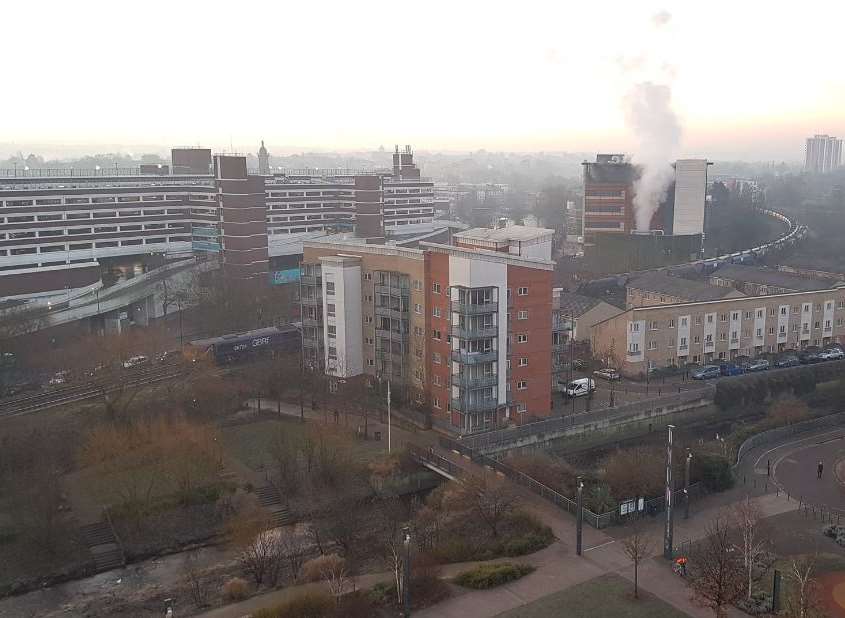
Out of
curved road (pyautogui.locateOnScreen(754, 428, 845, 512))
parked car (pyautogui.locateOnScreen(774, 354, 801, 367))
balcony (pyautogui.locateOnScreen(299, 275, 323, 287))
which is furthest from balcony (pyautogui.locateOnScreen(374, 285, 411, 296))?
parked car (pyautogui.locateOnScreen(774, 354, 801, 367))

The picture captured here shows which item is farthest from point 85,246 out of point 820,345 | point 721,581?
point 721,581

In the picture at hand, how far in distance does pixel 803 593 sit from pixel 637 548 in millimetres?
2860

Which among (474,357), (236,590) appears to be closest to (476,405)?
(474,357)

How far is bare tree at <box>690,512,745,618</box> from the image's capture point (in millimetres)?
13367

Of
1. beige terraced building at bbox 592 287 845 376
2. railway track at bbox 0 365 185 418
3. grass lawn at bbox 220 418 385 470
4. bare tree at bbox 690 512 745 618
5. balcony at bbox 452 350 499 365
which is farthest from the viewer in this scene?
beige terraced building at bbox 592 287 845 376

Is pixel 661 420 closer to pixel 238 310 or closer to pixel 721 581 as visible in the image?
pixel 721 581

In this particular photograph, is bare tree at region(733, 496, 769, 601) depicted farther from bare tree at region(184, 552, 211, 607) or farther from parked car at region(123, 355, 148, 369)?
parked car at region(123, 355, 148, 369)

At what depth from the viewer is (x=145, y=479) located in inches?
825

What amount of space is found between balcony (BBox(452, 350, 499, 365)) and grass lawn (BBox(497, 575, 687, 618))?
9507 mm

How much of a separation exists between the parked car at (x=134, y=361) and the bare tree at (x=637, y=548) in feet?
66.1

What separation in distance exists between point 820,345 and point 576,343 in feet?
35.4

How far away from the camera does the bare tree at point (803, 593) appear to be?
13.1 meters

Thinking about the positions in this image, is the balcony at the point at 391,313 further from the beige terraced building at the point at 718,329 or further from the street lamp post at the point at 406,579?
the street lamp post at the point at 406,579

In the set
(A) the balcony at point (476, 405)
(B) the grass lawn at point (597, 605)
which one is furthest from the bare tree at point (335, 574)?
(A) the balcony at point (476, 405)
